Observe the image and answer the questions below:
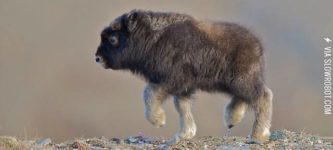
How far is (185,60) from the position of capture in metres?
7.48

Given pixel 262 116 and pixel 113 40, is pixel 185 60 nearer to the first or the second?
pixel 113 40

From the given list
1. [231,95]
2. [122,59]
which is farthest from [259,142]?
[122,59]

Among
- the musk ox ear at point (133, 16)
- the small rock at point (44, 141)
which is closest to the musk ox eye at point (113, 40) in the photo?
the musk ox ear at point (133, 16)

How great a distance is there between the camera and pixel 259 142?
7492 mm

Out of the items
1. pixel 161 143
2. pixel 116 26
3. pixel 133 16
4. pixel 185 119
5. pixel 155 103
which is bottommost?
pixel 161 143

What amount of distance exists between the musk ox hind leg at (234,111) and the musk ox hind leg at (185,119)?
533mm

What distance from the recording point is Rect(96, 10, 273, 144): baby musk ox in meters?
7.48

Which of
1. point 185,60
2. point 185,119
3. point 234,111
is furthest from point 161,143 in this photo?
point 234,111

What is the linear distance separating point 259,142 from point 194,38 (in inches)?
51.4

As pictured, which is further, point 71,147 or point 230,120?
point 230,120

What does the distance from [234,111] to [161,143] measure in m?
1.19

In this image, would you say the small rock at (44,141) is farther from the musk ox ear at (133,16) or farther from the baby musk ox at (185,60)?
the musk ox ear at (133,16)

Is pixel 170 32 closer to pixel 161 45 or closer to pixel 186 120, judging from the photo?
pixel 161 45

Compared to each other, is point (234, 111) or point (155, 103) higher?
point (155, 103)
